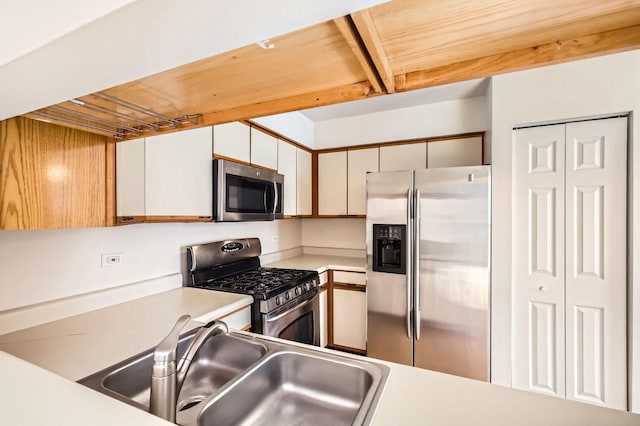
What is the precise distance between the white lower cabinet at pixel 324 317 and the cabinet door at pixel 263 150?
128cm

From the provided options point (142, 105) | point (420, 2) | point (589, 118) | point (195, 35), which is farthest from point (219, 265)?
point (589, 118)

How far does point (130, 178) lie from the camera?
1427mm

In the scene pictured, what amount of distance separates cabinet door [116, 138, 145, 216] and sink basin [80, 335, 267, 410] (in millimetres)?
708

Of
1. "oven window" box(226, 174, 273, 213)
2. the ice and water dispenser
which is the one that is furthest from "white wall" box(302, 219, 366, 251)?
"oven window" box(226, 174, 273, 213)

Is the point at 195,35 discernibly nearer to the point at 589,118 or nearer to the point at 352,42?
the point at 352,42

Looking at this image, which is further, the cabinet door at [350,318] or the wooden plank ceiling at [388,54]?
the cabinet door at [350,318]

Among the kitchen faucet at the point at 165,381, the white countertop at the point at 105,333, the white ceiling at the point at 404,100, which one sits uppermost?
the white ceiling at the point at 404,100

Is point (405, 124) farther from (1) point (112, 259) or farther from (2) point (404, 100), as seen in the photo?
(1) point (112, 259)

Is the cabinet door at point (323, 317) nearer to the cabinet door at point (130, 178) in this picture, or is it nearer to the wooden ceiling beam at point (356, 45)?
the cabinet door at point (130, 178)

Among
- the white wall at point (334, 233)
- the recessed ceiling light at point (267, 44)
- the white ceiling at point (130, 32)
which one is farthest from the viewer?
the white wall at point (334, 233)

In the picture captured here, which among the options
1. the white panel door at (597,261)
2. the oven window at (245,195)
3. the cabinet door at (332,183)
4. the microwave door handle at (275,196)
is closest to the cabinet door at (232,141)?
the oven window at (245,195)

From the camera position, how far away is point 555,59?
62 centimetres

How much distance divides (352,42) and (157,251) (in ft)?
5.89

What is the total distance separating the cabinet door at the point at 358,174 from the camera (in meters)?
3.01
